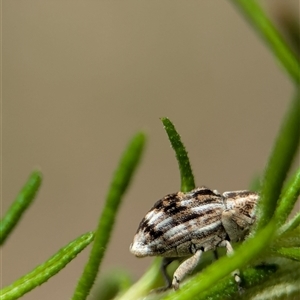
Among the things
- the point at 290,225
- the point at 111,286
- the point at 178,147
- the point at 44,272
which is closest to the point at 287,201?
the point at 290,225

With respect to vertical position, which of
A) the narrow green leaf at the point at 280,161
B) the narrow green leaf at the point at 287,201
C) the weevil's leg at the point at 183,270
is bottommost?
the weevil's leg at the point at 183,270

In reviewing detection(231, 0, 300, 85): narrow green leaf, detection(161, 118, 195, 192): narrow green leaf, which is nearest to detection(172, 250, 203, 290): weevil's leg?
detection(161, 118, 195, 192): narrow green leaf

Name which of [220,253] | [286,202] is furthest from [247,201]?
[286,202]

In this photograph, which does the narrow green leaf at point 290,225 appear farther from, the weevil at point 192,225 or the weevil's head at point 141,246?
the weevil's head at point 141,246

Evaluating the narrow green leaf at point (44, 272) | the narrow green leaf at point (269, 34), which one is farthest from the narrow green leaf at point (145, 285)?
the narrow green leaf at point (269, 34)

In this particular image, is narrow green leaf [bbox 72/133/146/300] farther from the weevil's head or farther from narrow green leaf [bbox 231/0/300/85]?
the weevil's head

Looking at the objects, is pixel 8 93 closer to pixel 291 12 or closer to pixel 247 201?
pixel 247 201
